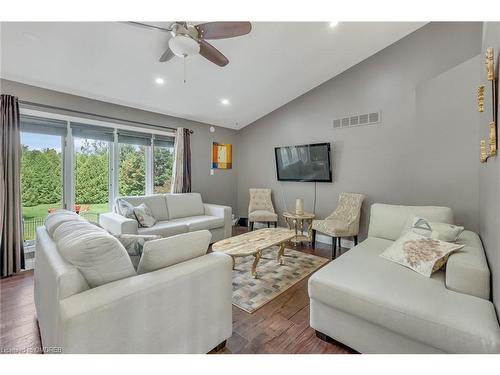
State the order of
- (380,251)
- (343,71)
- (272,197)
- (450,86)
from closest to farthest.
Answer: (380,251), (450,86), (343,71), (272,197)

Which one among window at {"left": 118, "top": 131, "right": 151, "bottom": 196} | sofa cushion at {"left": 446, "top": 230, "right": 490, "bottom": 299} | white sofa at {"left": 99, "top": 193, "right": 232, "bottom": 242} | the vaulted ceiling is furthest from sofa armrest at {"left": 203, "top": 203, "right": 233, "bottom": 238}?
sofa cushion at {"left": 446, "top": 230, "right": 490, "bottom": 299}

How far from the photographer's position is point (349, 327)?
144 cm

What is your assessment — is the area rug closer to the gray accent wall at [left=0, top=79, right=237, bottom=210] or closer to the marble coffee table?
the marble coffee table

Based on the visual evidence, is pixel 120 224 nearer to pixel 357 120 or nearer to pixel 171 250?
pixel 171 250

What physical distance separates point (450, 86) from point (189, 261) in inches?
141

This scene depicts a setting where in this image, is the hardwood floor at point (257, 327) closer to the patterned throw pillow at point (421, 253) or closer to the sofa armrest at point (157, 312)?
the sofa armrest at point (157, 312)

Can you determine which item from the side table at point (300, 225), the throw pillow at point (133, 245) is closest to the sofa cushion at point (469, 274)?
the side table at point (300, 225)

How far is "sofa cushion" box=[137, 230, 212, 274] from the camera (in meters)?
1.24

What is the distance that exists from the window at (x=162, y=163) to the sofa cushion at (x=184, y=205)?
0.49 metres

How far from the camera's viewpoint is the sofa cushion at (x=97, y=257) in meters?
1.06

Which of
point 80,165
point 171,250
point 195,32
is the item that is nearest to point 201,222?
point 80,165

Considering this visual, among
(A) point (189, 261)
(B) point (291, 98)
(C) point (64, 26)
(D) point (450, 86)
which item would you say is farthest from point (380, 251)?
(C) point (64, 26)

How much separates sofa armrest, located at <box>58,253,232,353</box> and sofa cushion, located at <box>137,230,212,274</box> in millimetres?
54
